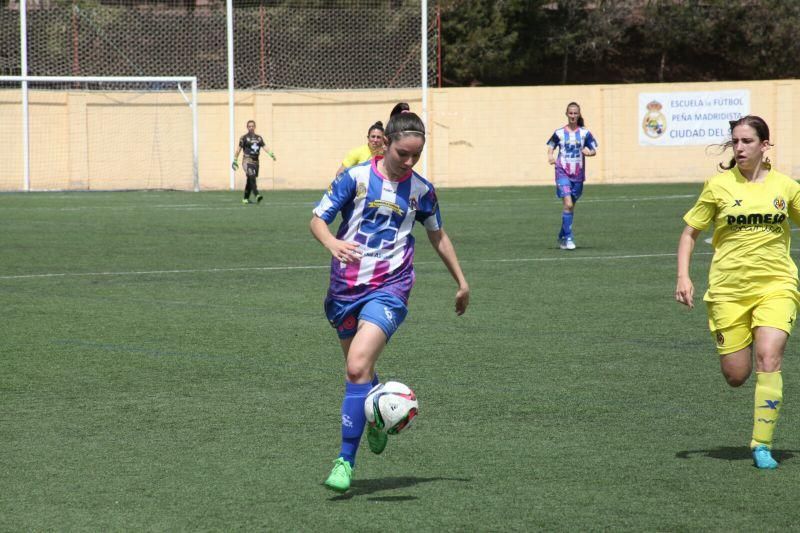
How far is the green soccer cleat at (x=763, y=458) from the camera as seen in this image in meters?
6.39

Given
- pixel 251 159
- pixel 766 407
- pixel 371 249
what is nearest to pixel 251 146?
pixel 251 159

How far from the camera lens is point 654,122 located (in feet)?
134

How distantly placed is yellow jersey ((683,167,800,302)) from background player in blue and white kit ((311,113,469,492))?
5.29 ft

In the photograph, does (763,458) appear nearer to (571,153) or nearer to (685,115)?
(571,153)

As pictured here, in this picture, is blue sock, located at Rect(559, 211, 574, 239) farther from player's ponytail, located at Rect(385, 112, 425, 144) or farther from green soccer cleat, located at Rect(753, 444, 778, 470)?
player's ponytail, located at Rect(385, 112, 425, 144)

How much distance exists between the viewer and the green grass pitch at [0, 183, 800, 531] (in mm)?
5730

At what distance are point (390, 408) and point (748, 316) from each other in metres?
2.03

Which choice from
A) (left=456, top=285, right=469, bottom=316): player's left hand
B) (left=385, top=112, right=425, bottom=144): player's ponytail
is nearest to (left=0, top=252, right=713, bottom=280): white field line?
(left=456, top=285, right=469, bottom=316): player's left hand

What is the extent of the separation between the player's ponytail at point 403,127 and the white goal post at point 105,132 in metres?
31.9

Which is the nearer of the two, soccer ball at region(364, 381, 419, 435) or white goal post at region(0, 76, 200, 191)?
soccer ball at region(364, 381, 419, 435)

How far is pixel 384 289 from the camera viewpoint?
6.30 meters

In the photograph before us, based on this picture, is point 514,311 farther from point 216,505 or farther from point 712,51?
point 712,51

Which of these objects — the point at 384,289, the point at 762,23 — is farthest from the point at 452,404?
the point at 762,23

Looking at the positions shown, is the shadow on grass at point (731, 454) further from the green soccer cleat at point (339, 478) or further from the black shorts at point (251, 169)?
the black shorts at point (251, 169)
